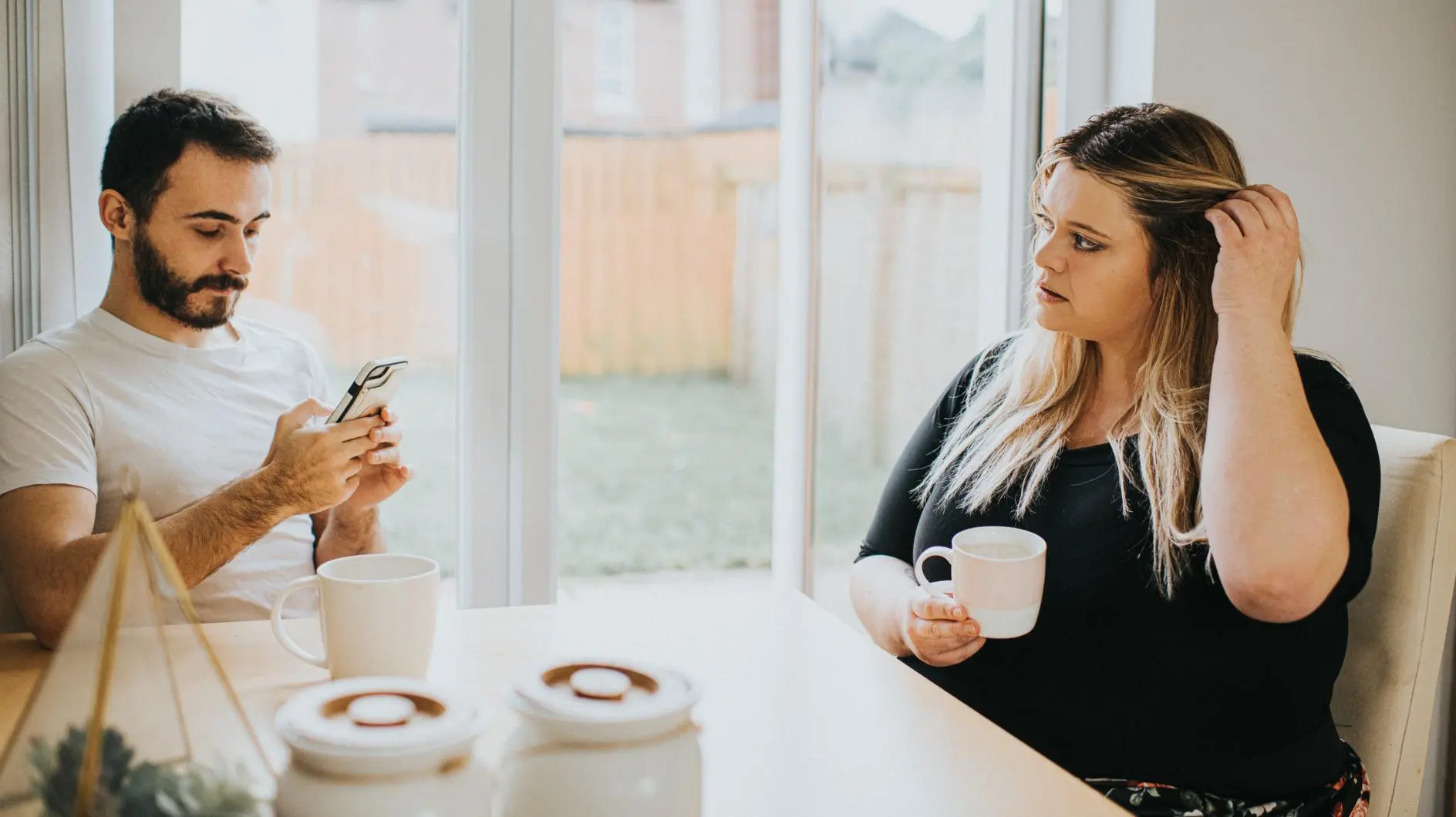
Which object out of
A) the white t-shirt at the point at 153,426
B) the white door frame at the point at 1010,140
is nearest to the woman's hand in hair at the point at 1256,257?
the white door frame at the point at 1010,140

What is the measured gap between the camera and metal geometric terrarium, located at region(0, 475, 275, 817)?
54cm

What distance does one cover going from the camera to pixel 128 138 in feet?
5.15

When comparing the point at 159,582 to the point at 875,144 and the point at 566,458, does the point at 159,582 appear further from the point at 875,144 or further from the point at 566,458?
the point at 875,144

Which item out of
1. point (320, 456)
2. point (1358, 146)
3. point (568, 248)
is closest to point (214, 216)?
point (320, 456)

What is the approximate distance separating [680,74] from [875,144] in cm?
39

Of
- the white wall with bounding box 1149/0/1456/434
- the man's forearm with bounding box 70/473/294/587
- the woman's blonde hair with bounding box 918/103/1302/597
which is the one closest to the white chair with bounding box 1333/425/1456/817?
the woman's blonde hair with bounding box 918/103/1302/597

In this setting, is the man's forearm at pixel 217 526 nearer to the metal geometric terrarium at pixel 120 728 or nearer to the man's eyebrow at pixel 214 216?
the man's eyebrow at pixel 214 216

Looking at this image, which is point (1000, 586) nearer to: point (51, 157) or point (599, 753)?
point (599, 753)

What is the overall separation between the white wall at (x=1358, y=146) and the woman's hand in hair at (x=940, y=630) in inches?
46.4

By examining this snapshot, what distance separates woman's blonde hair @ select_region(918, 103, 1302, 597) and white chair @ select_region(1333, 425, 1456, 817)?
211 mm

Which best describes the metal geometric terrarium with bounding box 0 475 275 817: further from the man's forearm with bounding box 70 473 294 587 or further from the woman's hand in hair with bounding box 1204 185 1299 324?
the woman's hand in hair with bounding box 1204 185 1299 324

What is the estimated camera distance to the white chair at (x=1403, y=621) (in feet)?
4.05

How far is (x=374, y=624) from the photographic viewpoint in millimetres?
938

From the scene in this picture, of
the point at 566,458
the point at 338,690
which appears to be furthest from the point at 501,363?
the point at 338,690
